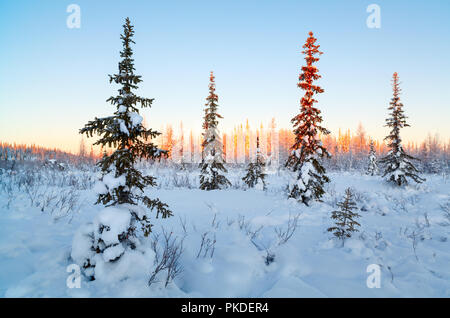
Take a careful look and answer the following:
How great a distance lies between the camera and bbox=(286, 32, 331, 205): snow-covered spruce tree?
9.08 m

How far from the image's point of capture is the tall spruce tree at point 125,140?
9.11 ft

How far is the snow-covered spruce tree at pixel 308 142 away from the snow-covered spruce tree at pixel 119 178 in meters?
7.56

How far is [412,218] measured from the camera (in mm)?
6605

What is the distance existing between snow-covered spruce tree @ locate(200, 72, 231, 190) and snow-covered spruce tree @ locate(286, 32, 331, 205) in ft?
17.8

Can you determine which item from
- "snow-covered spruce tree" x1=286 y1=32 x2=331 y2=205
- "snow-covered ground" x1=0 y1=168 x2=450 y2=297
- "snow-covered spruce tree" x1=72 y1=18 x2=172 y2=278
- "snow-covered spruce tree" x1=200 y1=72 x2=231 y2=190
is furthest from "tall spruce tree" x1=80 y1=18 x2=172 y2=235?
"snow-covered spruce tree" x1=200 y1=72 x2=231 y2=190

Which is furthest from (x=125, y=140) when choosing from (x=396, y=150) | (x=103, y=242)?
(x=396, y=150)

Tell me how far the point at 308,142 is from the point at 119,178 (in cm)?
835

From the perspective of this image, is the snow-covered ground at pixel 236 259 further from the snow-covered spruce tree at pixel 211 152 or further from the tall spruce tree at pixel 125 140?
the snow-covered spruce tree at pixel 211 152

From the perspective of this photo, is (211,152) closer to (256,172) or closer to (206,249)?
(256,172)

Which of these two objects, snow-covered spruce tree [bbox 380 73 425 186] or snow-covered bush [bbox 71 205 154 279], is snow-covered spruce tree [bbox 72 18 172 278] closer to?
snow-covered bush [bbox 71 205 154 279]

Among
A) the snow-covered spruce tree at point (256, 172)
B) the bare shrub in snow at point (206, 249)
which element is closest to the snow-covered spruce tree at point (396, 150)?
the snow-covered spruce tree at point (256, 172)

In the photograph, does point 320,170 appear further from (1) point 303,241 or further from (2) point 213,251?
(2) point 213,251
